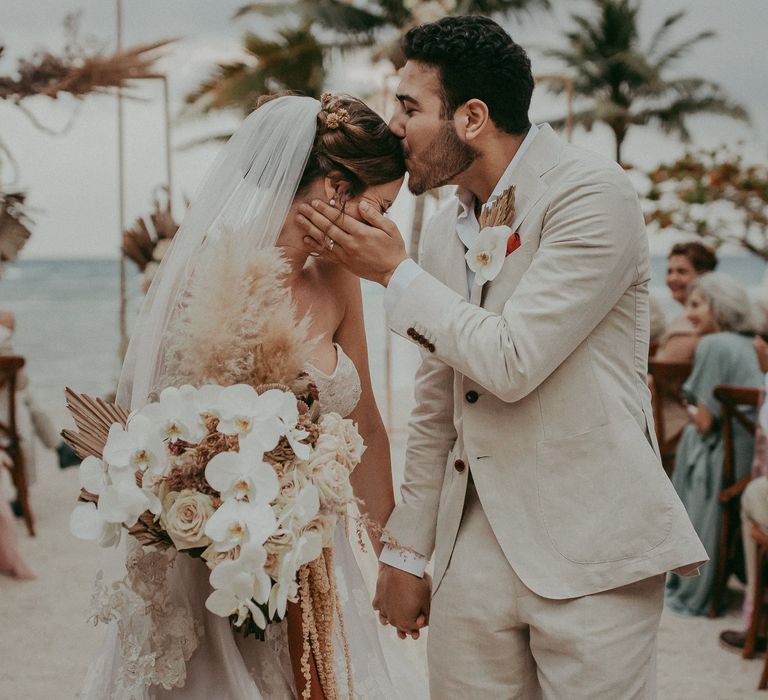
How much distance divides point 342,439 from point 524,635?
0.64 metres

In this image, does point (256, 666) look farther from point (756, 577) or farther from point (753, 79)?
point (753, 79)

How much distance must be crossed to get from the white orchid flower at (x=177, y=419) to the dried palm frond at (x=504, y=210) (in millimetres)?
744

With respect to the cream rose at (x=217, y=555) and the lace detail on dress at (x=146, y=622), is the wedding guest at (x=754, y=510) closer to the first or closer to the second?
the lace detail on dress at (x=146, y=622)

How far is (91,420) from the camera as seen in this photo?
1.81 metres

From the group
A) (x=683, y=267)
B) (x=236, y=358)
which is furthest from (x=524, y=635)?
(x=683, y=267)

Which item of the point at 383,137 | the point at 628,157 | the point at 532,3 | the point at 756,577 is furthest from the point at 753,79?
the point at 383,137

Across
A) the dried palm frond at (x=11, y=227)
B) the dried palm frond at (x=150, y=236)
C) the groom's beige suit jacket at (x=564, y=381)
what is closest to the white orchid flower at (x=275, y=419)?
the groom's beige suit jacket at (x=564, y=381)

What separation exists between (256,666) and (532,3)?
58.4 feet

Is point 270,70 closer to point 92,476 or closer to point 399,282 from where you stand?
point 399,282

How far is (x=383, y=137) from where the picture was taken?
7.22ft

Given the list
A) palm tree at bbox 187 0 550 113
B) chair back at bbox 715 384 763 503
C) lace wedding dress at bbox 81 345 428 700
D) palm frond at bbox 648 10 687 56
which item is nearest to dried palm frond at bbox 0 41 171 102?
lace wedding dress at bbox 81 345 428 700

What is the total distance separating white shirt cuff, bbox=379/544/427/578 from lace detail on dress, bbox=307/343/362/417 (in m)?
0.39

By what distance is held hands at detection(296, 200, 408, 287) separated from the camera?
1941 millimetres

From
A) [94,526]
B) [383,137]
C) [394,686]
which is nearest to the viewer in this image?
[94,526]
